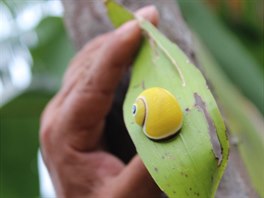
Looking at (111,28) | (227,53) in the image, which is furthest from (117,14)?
(227,53)

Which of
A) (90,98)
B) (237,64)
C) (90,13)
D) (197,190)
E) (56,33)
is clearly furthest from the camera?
(56,33)

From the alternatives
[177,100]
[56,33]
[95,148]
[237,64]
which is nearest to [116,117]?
[95,148]

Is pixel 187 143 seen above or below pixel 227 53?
below

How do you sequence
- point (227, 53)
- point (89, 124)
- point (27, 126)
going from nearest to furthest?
point (89, 124), point (227, 53), point (27, 126)

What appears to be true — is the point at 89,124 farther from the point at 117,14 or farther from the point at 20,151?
the point at 20,151

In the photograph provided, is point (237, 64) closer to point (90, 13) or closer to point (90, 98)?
point (90, 13)

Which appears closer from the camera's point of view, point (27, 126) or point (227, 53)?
point (227, 53)
